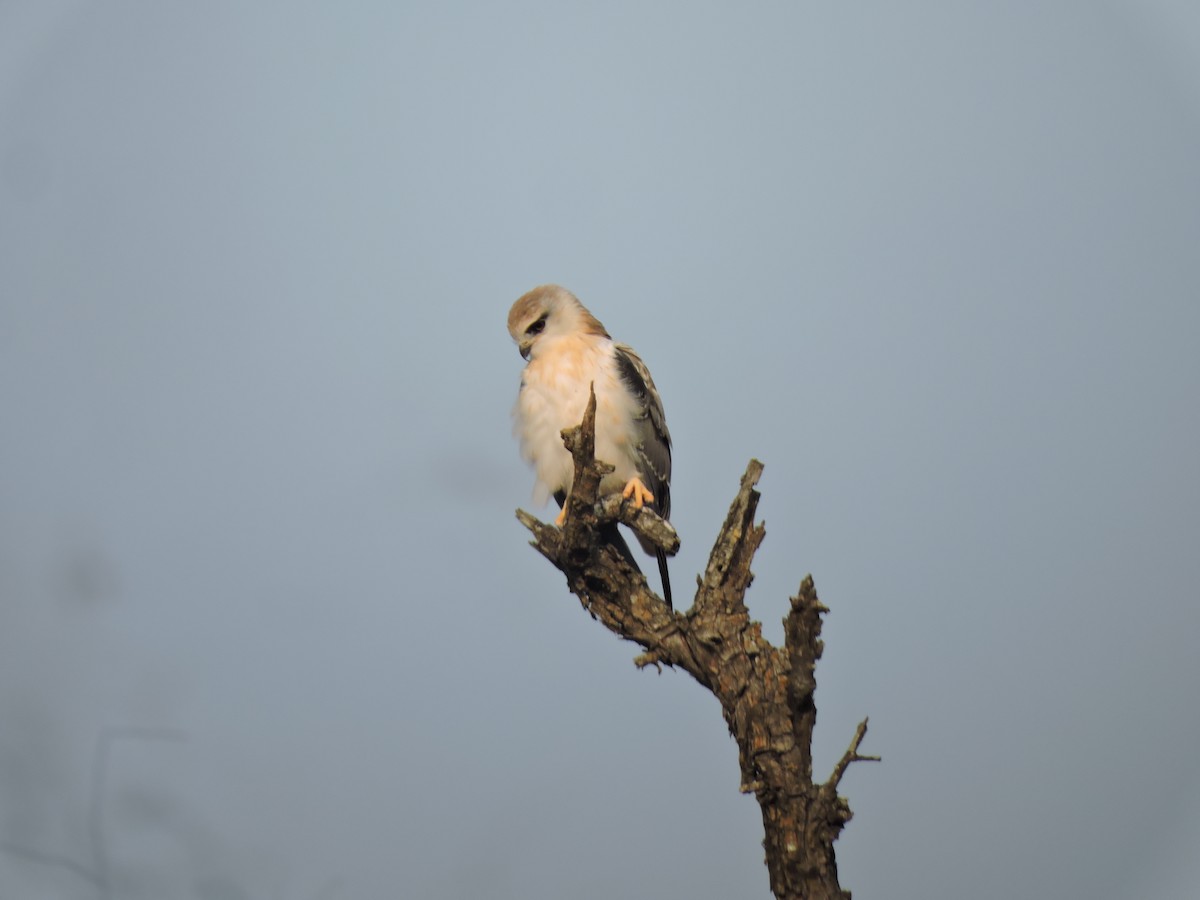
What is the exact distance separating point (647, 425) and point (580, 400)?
0.34m

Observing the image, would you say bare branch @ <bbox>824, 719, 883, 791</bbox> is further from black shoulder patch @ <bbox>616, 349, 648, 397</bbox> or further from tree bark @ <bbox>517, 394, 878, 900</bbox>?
black shoulder patch @ <bbox>616, 349, 648, 397</bbox>

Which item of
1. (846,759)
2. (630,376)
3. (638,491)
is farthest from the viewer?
(630,376)

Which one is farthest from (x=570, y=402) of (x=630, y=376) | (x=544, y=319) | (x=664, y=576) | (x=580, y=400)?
(x=664, y=576)

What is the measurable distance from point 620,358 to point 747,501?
1.17 meters

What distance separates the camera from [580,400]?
424 cm

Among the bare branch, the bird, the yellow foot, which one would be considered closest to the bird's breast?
the bird

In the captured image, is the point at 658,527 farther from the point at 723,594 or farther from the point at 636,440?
the point at 636,440

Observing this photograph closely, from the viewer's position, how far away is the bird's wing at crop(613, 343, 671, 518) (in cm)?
436

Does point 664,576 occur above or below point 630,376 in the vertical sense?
below

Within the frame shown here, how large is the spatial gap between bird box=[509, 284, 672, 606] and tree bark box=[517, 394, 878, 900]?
0.54 meters

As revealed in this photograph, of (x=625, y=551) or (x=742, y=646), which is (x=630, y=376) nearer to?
(x=625, y=551)

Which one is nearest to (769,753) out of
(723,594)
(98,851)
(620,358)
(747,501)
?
(723,594)

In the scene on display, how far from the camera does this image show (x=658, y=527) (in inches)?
142

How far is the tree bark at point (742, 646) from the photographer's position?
298 cm
